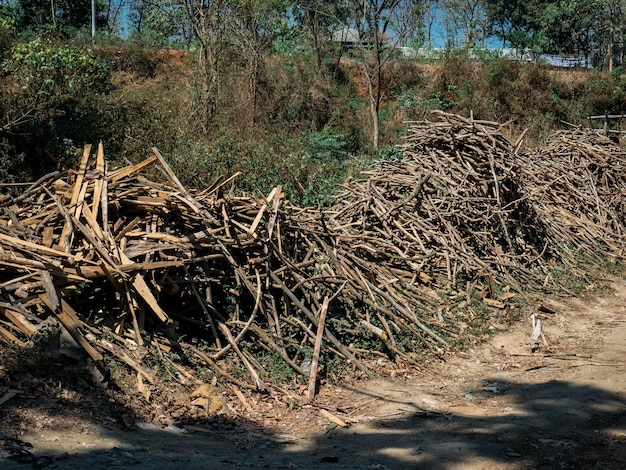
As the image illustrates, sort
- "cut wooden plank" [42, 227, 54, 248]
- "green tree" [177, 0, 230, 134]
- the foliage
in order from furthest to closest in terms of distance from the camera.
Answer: "green tree" [177, 0, 230, 134], the foliage, "cut wooden plank" [42, 227, 54, 248]

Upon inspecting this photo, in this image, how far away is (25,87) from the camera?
1103cm

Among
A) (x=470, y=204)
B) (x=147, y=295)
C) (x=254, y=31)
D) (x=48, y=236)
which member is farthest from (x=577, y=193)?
(x=254, y=31)

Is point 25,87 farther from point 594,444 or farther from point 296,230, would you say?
point 594,444

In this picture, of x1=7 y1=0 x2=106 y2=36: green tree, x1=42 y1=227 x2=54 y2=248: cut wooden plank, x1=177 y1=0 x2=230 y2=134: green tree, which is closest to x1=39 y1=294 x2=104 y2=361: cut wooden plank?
x1=42 y1=227 x2=54 y2=248: cut wooden plank

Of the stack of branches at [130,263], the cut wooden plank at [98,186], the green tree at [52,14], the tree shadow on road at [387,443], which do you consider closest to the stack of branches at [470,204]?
the stack of branches at [130,263]

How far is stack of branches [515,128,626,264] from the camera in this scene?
401 inches

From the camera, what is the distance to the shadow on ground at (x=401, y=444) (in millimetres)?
3656

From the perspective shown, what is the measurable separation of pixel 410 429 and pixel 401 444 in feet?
1.24

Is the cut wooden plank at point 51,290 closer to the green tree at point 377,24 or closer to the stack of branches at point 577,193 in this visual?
the stack of branches at point 577,193

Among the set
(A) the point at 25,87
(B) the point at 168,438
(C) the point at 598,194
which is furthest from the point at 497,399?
(A) the point at 25,87

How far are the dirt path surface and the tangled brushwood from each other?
0.48m

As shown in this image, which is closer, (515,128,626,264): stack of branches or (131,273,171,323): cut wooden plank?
(131,273,171,323): cut wooden plank

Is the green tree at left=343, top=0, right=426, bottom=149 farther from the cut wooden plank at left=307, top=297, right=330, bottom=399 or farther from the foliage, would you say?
the cut wooden plank at left=307, top=297, right=330, bottom=399

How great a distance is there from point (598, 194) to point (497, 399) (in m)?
7.45
